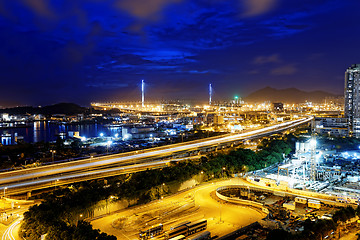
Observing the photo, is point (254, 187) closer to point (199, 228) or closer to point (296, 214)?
point (296, 214)

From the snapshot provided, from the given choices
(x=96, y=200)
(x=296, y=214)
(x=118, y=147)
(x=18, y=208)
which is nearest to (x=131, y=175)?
(x=96, y=200)

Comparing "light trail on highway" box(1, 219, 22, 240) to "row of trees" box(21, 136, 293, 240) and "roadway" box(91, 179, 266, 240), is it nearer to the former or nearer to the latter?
"row of trees" box(21, 136, 293, 240)

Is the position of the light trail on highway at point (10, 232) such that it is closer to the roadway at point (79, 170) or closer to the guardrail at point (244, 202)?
the roadway at point (79, 170)

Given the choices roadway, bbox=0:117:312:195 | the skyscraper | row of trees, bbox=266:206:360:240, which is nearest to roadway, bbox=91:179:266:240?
row of trees, bbox=266:206:360:240

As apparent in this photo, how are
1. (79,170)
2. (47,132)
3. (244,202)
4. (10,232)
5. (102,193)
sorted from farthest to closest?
(47,132), (79,170), (244,202), (102,193), (10,232)

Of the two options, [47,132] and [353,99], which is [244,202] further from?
[47,132]

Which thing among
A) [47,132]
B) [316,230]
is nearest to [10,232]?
[316,230]
